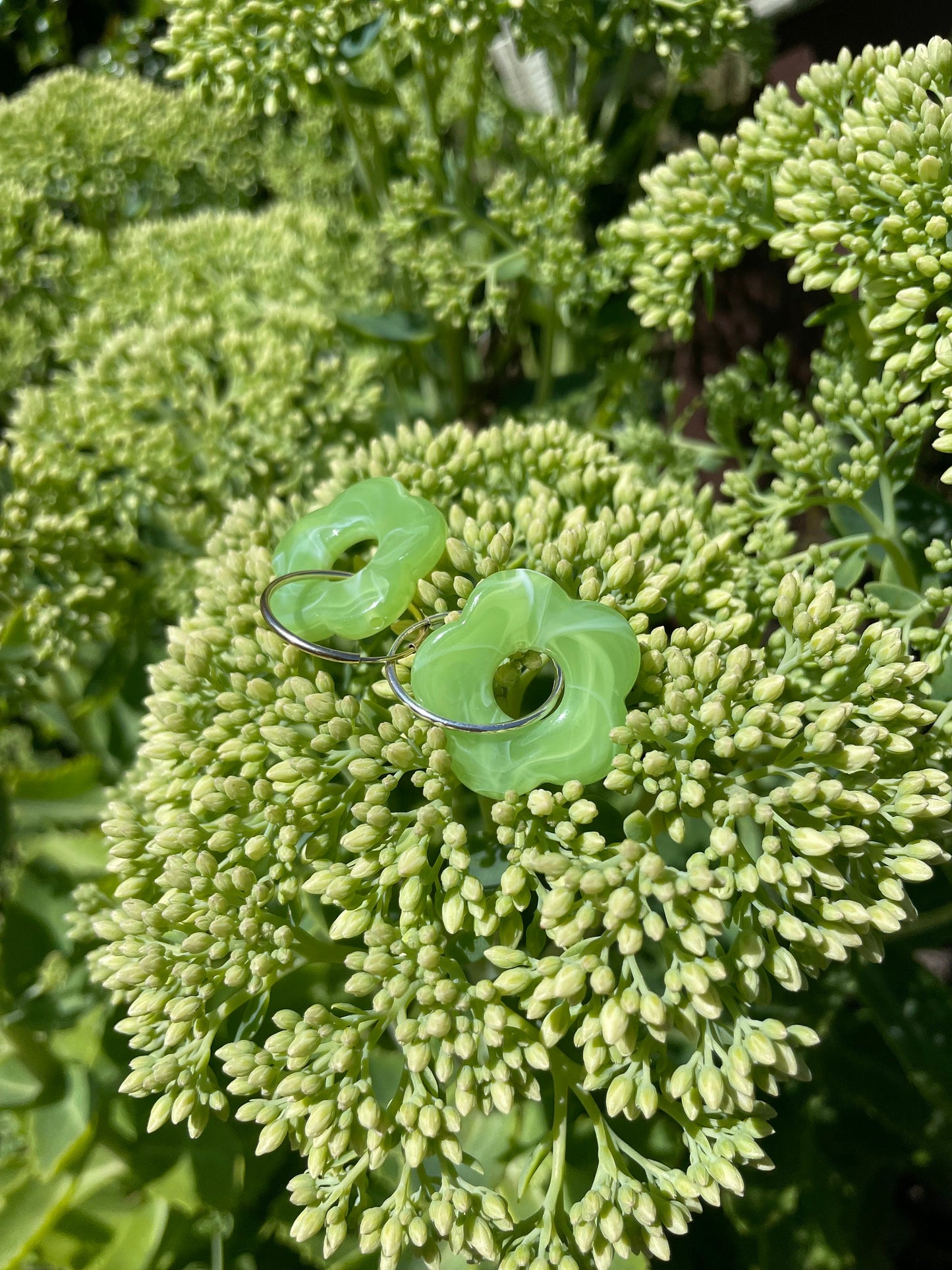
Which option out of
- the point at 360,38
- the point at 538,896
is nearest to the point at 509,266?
the point at 360,38

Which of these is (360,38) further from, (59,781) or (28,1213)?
(28,1213)

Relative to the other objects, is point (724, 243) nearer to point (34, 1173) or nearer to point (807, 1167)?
point (807, 1167)

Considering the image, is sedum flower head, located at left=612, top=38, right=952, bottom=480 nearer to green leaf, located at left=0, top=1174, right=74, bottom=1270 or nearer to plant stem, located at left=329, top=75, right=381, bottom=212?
plant stem, located at left=329, top=75, right=381, bottom=212

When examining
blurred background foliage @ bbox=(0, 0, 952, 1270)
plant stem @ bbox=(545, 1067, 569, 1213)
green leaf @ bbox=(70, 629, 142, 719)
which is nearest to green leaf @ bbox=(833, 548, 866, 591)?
blurred background foliage @ bbox=(0, 0, 952, 1270)

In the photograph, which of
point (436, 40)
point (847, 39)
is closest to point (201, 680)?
point (436, 40)

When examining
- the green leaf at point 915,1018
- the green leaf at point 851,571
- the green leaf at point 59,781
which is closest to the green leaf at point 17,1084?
the green leaf at point 59,781
